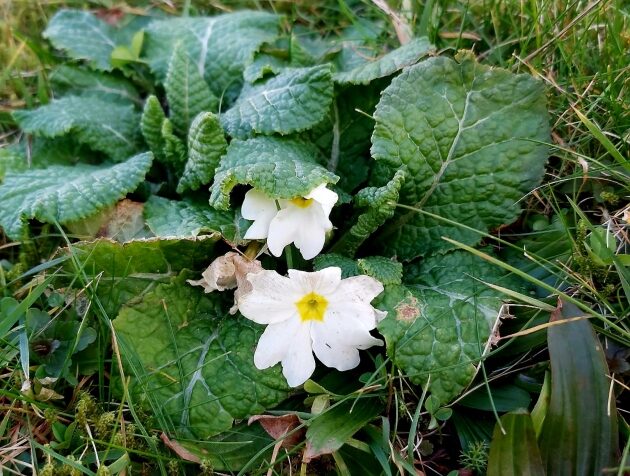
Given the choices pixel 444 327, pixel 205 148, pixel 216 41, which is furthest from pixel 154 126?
pixel 444 327

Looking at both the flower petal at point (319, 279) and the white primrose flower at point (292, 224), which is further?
the white primrose flower at point (292, 224)

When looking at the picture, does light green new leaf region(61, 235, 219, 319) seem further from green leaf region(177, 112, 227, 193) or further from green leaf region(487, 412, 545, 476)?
green leaf region(487, 412, 545, 476)

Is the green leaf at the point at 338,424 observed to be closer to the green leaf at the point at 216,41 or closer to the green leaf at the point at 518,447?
the green leaf at the point at 518,447

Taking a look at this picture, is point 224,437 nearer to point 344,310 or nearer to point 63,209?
point 344,310

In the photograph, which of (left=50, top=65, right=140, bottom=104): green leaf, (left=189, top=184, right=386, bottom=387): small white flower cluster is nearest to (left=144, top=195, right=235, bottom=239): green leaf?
(left=189, top=184, right=386, bottom=387): small white flower cluster

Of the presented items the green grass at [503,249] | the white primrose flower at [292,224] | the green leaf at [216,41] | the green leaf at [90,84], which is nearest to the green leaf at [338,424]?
the green grass at [503,249]

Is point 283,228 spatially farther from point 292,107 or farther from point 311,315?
point 292,107

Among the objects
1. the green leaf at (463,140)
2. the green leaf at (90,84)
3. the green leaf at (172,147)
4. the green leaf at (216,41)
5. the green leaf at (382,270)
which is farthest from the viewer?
the green leaf at (90,84)
